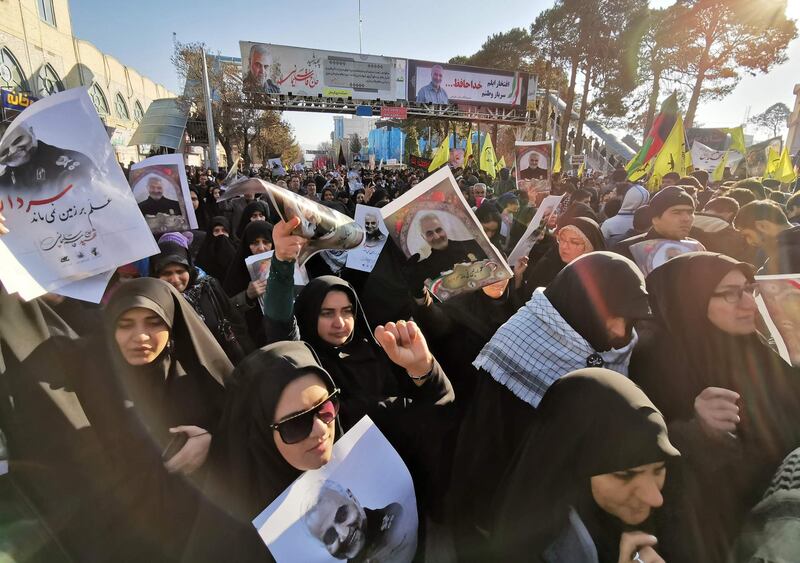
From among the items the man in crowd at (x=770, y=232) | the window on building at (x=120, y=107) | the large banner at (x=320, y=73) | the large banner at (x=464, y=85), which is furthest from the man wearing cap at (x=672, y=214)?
the window on building at (x=120, y=107)

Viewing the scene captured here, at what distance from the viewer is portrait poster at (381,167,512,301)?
6.35 ft

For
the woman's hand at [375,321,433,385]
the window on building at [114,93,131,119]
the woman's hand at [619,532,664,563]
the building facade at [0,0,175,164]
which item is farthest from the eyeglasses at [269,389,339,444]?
the window on building at [114,93,131,119]

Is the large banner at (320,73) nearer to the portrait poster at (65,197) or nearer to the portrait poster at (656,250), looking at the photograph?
the portrait poster at (65,197)

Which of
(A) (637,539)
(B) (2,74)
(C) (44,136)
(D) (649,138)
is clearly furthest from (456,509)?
(B) (2,74)

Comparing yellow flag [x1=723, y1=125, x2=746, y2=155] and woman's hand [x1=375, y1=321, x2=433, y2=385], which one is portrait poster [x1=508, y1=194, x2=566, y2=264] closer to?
woman's hand [x1=375, y1=321, x2=433, y2=385]

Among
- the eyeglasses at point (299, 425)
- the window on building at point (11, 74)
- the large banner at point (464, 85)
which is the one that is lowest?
the eyeglasses at point (299, 425)

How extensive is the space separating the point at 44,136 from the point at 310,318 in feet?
4.27

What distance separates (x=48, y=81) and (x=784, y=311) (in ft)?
83.6

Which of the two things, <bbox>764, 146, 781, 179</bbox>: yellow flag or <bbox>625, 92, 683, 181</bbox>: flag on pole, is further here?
<bbox>764, 146, 781, 179</bbox>: yellow flag

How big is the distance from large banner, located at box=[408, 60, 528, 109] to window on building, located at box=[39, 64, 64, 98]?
16359 mm

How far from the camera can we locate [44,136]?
1.79m

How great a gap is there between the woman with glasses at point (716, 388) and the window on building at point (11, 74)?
2084cm

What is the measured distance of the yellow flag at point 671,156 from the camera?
688cm

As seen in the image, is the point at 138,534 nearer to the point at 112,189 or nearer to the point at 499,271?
the point at 112,189
